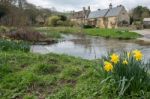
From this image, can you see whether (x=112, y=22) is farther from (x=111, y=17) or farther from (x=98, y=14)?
(x=98, y=14)

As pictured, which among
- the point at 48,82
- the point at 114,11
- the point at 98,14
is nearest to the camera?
the point at 48,82

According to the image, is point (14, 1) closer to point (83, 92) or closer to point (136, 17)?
point (83, 92)

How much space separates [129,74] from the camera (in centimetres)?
456

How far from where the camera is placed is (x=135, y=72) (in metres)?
4.55

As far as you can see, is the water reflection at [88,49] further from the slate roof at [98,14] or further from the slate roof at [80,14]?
the slate roof at [80,14]

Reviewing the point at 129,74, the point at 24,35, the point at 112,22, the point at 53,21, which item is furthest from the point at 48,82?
the point at 53,21

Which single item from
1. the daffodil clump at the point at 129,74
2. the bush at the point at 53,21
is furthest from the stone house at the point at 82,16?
the daffodil clump at the point at 129,74

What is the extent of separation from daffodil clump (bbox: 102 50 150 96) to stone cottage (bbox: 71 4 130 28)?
5099cm

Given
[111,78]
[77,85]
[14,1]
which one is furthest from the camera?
[14,1]

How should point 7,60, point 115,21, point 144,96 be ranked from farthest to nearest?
point 115,21 → point 7,60 → point 144,96

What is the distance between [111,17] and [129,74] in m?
55.5

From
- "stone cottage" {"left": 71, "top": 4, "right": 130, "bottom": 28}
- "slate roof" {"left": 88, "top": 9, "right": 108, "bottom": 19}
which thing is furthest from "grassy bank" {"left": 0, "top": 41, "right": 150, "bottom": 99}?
"slate roof" {"left": 88, "top": 9, "right": 108, "bottom": 19}

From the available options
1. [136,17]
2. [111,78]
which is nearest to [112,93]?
[111,78]

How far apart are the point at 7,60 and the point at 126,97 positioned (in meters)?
4.13
